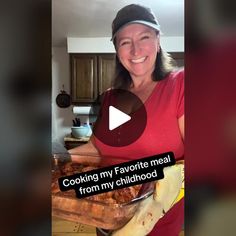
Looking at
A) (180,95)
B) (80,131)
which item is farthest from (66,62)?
(180,95)

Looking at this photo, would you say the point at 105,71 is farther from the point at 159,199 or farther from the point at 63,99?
the point at 159,199

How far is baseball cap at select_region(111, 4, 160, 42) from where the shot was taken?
79cm

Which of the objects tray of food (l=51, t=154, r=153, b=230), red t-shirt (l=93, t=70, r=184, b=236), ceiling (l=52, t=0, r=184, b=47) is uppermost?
ceiling (l=52, t=0, r=184, b=47)

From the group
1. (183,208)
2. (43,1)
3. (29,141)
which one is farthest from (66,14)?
(183,208)

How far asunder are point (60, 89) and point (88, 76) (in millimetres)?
89

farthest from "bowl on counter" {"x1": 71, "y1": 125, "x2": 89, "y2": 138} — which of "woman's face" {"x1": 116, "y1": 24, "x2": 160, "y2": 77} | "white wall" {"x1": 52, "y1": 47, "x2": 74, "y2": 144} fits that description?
"woman's face" {"x1": 116, "y1": 24, "x2": 160, "y2": 77}

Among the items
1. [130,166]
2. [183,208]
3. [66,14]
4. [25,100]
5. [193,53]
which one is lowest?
[183,208]

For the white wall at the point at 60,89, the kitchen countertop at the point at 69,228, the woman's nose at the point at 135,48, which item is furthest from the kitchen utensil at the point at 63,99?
the kitchen countertop at the point at 69,228

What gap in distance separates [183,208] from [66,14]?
25.0 inches

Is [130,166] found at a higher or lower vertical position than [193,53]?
lower

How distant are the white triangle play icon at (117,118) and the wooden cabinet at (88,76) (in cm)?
7

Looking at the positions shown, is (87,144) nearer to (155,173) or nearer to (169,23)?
(155,173)

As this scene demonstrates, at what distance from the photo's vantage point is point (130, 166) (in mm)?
803

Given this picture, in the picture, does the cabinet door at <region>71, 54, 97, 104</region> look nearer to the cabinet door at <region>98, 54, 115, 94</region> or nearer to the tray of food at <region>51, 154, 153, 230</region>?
the cabinet door at <region>98, 54, 115, 94</region>
